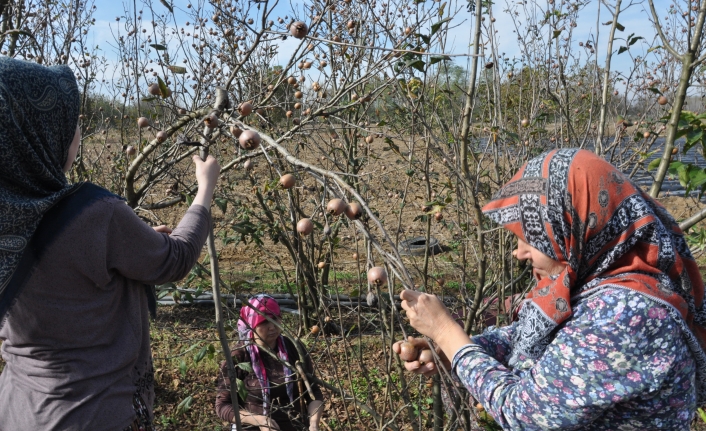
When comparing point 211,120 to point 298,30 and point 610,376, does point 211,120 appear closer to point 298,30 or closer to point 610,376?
point 298,30

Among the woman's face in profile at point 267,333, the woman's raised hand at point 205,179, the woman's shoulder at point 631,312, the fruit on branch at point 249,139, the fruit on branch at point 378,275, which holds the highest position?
the fruit on branch at point 249,139

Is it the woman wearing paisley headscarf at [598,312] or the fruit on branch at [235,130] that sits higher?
the fruit on branch at [235,130]

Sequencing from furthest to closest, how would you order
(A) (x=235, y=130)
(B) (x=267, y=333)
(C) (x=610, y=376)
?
(B) (x=267, y=333), (A) (x=235, y=130), (C) (x=610, y=376)

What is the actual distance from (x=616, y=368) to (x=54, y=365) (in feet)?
4.07

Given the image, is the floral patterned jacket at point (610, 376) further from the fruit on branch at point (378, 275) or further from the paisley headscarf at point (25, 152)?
the paisley headscarf at point (25, 152)

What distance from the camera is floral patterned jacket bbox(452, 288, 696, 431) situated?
1049 millimetres

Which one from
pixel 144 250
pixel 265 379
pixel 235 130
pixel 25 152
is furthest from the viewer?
pixel 265 379

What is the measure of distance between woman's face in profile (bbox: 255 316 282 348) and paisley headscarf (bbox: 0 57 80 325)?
138cm

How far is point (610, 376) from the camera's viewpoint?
1054 mm

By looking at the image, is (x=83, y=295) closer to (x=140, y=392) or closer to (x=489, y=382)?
(x=140, y=392)

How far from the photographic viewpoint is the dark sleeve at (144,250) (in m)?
1.29

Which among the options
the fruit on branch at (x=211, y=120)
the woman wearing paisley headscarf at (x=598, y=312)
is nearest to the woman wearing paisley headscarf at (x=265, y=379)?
the fruit on branch at (x=211, y=120)

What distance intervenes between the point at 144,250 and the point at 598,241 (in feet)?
3.29

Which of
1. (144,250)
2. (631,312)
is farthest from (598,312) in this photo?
(144,250)
